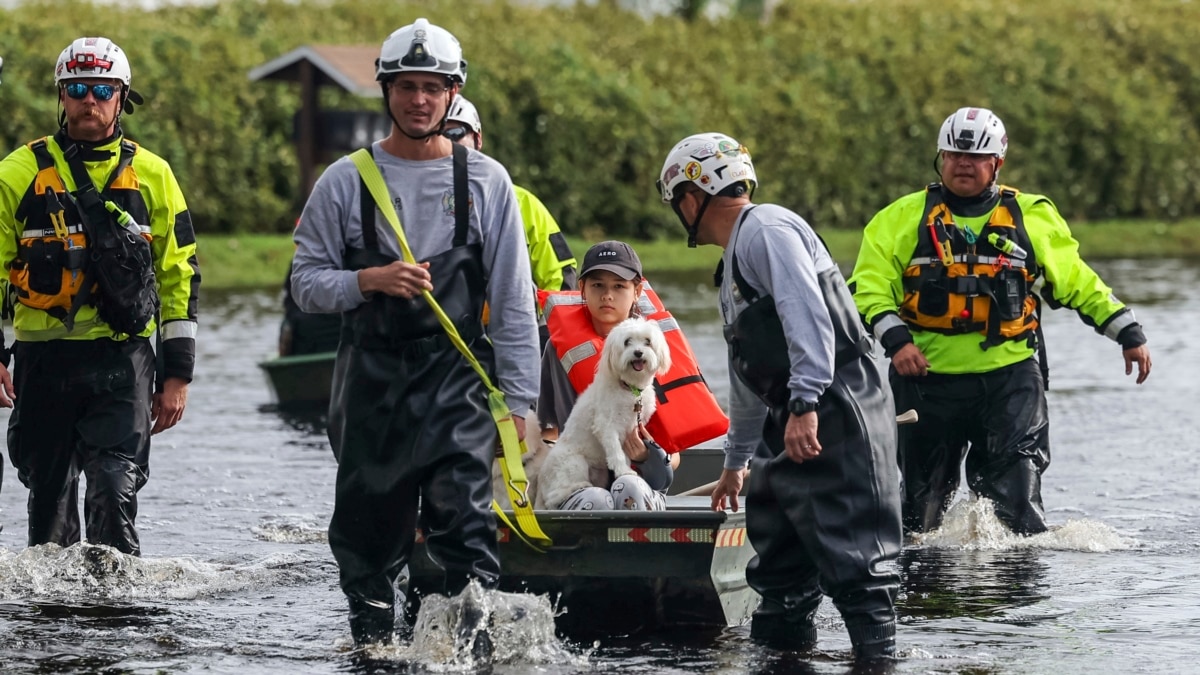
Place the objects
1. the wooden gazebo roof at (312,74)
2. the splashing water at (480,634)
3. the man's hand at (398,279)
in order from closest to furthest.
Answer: the man's hand at (398,279) → the splashing water at (480,634) → the wooden gazebo roof at (312,74)

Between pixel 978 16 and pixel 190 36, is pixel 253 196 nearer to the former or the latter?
pixel 190 36

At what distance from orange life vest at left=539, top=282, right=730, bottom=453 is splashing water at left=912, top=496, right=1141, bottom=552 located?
1947 millimetres

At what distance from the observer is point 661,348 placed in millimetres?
8773

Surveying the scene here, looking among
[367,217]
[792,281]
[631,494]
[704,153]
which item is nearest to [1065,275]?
[631,494]

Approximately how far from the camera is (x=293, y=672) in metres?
7.72

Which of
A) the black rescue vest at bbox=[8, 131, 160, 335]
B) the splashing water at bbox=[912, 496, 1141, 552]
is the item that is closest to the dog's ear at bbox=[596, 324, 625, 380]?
the black rescue vest at bbox=[8, 131, 160, 335]

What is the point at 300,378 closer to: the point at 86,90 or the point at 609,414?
the point at 86,90

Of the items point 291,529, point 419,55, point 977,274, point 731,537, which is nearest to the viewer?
point 419,55

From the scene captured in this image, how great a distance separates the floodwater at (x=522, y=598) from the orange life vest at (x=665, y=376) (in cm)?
115

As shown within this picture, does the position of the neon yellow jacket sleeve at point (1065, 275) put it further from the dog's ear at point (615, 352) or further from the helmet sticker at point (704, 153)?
the helmet sticker at point (704, 153)

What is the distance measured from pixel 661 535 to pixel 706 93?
3267 centimetres

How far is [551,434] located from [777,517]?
6.82 ft

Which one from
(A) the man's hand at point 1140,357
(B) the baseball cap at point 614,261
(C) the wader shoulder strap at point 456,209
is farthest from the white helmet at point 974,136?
(C) the wader shoulder strap at point 456,209

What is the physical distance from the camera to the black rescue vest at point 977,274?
34.0 ft
